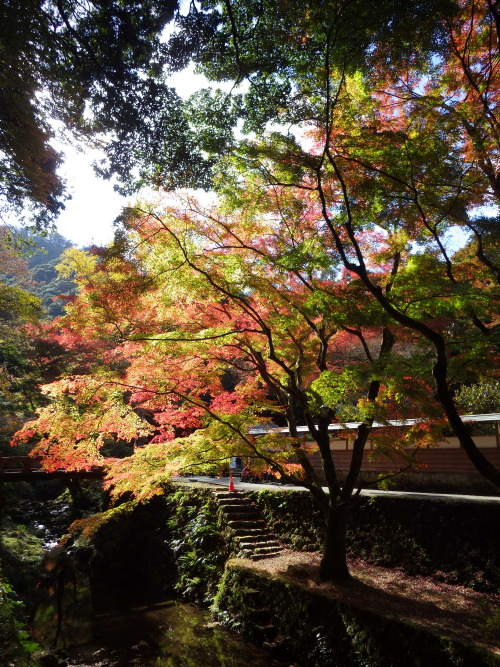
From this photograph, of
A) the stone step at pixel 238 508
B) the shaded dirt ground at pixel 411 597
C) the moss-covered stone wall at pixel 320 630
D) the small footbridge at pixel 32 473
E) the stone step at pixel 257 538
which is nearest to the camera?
the moss-covered stone wall at pixel 320 630

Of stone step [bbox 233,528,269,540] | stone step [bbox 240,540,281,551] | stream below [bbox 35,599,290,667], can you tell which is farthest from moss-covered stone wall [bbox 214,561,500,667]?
stone step [bbox 233,528,269,540]

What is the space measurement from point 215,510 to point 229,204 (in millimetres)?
8203

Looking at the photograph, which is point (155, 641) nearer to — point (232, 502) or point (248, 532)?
point (248, 532)

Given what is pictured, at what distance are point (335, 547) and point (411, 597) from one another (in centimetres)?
145

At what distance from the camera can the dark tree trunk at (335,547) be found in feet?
25.8

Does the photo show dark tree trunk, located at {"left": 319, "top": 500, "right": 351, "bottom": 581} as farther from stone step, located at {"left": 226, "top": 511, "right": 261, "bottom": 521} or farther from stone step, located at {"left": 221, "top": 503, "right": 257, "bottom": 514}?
stone step, located at {"left": 221, "top": 503, "right": 257, "bottom": 514}

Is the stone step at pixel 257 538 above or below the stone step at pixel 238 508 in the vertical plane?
below

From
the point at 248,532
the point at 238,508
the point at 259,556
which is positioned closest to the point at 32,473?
the point at 238,508

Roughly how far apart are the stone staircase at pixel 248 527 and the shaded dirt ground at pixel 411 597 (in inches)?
24.7

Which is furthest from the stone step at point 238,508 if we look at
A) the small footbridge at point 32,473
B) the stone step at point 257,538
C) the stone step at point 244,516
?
the small footbridge at point 32,473

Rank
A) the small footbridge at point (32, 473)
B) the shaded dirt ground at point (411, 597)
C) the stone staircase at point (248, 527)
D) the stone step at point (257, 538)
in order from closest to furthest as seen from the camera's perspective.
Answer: the shaded dirt ground at point (411, 597), the stone staircase at point (248, 527), the stone step at point (257, 538), the small footbridge at point (32, 473)

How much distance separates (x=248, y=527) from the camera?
1090cm

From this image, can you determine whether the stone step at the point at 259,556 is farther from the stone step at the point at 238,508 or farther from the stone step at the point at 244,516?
the stone step at the point at 238,508

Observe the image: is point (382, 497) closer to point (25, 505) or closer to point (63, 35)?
point (63, 35)
